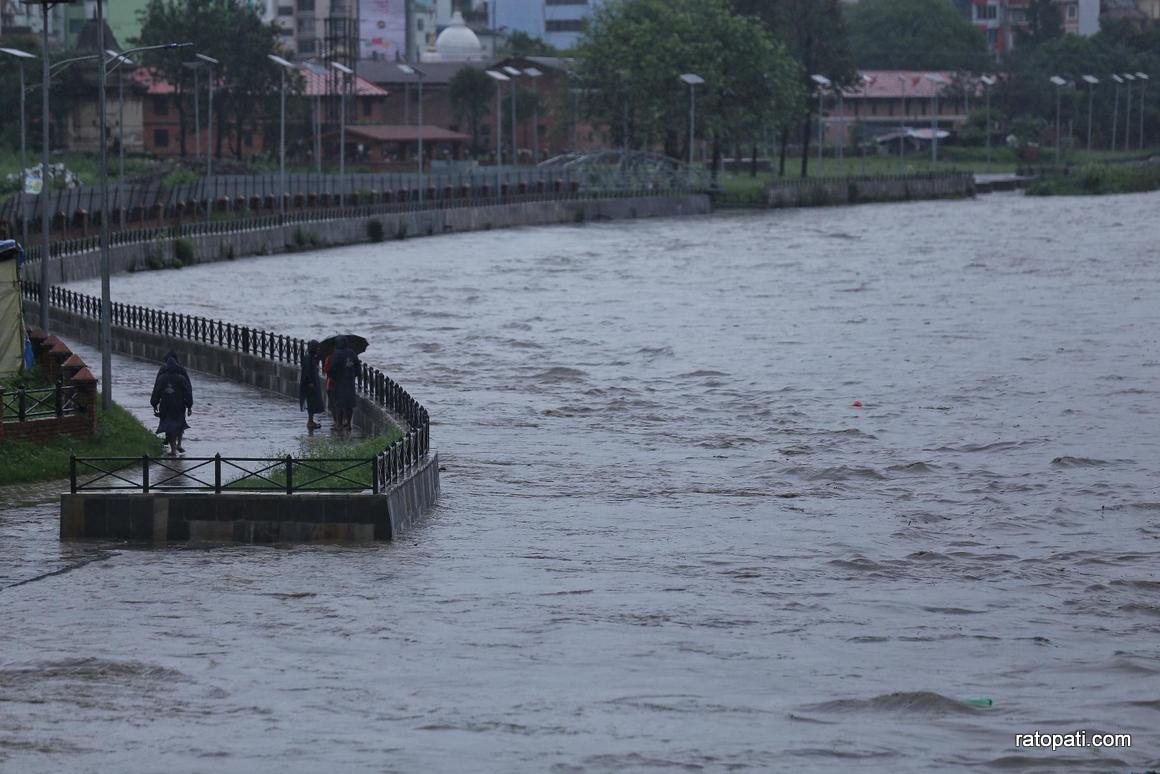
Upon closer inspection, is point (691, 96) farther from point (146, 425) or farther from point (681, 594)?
point (681, 594)

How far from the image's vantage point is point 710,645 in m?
21.7

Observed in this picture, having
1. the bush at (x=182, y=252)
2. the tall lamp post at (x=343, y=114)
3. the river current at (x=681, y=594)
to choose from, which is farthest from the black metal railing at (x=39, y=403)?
the tall lamp post at (x=343, y=114)

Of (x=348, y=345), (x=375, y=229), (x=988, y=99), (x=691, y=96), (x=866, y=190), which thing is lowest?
(x=375, y=229)

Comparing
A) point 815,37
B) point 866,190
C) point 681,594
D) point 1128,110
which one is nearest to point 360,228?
point 866,190

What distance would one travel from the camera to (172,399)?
30281 mm

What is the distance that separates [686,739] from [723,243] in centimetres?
7591

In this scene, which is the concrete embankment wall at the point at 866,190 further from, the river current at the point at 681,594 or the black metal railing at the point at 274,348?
the black metal railing at the point at 274,348

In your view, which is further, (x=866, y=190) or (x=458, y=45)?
(x=458, y=45)

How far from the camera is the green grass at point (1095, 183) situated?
135 m

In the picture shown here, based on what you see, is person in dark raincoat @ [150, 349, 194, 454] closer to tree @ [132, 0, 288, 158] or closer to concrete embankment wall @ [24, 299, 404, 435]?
concrete embankment wall @ [24, 299, 404, 435]

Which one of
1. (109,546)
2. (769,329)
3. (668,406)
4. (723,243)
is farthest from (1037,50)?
(109,546)

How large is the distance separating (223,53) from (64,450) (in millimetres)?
93138

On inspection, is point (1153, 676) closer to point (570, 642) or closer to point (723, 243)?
point (570, 642)
